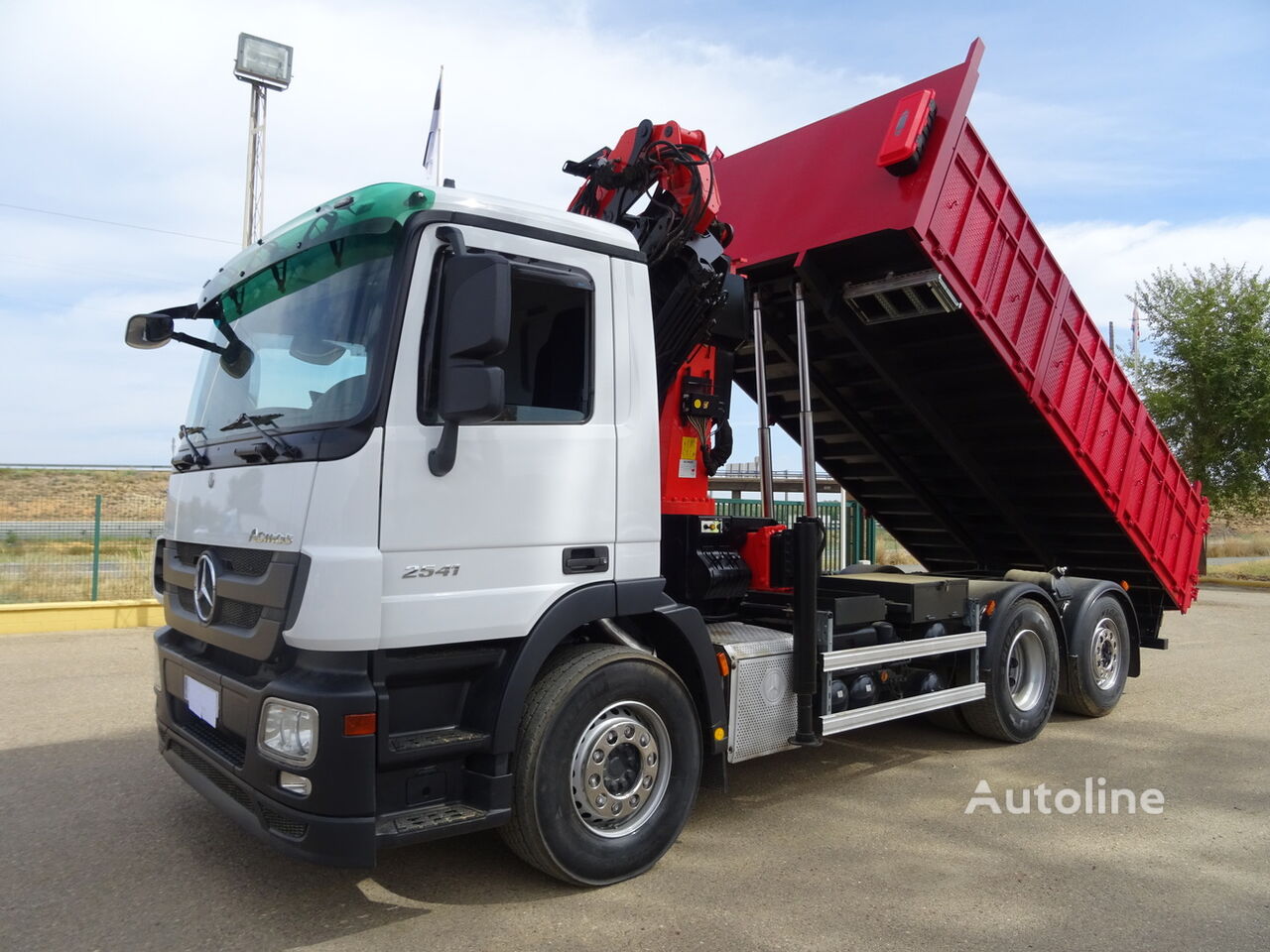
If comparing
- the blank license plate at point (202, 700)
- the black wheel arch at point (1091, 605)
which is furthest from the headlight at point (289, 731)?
the black wheel arch at point (1091, 605)

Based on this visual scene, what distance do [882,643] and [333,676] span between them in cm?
318

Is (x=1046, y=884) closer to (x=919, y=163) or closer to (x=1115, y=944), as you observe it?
(x=1115, y=944)

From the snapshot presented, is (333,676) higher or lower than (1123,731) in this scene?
higher

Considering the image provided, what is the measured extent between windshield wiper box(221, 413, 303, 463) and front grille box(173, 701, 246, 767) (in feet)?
3.38

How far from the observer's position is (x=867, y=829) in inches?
175

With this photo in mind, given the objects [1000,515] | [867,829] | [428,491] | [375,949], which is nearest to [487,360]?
[428,491]

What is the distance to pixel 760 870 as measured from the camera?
12.8 ft

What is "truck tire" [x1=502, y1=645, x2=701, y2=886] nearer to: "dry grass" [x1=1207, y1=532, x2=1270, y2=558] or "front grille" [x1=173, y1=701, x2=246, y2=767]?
"front grille" [x1=173, y1=701, x2=246, y2=767]

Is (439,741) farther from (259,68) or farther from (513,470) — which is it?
(259,68)

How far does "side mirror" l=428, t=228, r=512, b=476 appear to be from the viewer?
3092mm

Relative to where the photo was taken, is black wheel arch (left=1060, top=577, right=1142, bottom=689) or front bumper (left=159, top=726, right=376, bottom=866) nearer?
front bumper (left=159, top=726, right=376, bottom=866)

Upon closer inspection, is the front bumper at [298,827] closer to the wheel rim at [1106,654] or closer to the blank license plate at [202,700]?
the blank license plate at [202,700]

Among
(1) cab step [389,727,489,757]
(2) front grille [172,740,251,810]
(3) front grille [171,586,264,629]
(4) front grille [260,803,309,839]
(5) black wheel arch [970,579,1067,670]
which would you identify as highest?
(3) front grille [171,586,264,629]

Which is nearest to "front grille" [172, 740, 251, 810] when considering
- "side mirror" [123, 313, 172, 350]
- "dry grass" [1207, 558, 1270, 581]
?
"side mirror" [123, 313, 172, 350]
